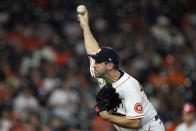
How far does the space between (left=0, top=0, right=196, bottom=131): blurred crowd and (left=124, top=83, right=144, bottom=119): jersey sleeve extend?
4.15 metres

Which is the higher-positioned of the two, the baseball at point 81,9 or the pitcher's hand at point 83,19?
the baseball at point 81,9

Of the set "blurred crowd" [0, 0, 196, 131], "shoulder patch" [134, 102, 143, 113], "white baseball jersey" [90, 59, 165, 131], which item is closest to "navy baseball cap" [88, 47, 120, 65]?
"white baseball jersey" [90, 59, 165, 131]

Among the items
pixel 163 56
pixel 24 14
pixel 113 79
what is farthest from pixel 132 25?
pixel 113 79

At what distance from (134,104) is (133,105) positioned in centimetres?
2

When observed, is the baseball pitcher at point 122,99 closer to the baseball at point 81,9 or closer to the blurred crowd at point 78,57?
the baseball at point 81,9

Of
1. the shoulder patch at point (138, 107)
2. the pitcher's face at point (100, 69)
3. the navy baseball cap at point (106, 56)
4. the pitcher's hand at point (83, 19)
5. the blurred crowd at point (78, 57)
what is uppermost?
the blurred crowd at point (78, 57)

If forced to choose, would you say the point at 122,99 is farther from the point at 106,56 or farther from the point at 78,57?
the point at 78,57

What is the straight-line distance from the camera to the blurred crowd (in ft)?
31.1

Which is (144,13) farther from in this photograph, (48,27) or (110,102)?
(110,102)

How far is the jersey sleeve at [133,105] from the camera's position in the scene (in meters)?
4.59

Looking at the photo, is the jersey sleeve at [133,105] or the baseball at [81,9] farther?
the baseball at [81,9]

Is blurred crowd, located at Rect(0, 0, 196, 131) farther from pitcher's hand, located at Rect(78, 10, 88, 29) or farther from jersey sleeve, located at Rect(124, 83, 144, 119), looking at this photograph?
jersey sleeve, located at Rect(124, 83, 144, 119)

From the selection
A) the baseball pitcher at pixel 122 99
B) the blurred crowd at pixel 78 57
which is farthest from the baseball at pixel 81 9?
the blurred crowd at pixel 78 57

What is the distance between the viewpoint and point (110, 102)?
4.67 m
